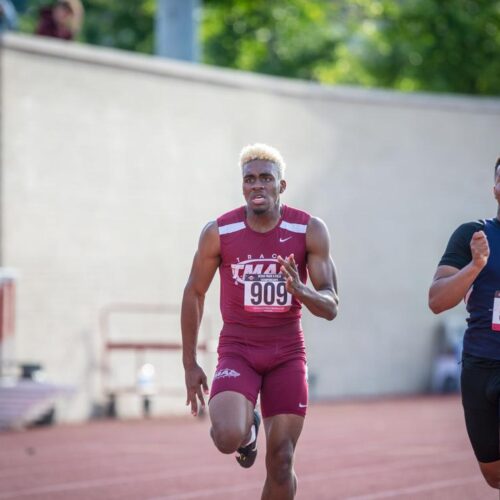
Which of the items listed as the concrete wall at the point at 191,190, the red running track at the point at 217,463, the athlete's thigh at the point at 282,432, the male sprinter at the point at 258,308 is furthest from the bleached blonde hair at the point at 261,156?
the concrete wall at the point at 191,190

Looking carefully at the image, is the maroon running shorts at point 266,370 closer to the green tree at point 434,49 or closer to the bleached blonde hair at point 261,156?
the bleached blonde hair at point 261,156

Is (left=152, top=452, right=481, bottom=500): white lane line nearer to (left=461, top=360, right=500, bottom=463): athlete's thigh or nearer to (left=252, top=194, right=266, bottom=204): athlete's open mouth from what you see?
(left=252, top=194, right=266, bottom=204): athlete's open mouth

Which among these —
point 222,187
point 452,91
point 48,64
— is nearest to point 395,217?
point 222,187

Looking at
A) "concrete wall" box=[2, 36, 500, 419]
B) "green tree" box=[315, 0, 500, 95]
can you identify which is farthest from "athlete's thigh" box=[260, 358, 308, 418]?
"green tree" box=[315, 0, 500, 95]

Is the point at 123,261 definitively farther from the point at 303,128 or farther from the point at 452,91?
the point at 452,91

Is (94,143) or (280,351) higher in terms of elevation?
(94,143)

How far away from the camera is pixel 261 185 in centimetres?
730

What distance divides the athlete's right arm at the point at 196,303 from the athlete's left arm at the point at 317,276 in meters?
0.55

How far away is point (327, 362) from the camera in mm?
22750

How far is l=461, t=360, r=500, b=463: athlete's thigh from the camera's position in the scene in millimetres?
6535

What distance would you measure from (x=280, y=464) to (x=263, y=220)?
1394mm

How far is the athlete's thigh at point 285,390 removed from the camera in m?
7.14

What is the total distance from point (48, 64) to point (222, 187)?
13.1 ft

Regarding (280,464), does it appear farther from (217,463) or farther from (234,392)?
(217,463)
